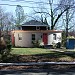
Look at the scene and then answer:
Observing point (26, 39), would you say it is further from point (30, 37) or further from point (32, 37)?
point (32, 37)

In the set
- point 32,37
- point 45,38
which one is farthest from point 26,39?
point 45,38

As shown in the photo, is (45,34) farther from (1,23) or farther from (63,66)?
(63,66)

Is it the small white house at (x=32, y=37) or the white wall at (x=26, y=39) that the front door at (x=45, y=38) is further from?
the white wall at (x=26, y=39)

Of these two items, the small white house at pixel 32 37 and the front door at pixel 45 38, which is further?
the front door at pixel 45 38

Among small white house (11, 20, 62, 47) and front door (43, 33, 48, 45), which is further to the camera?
front door (43, 33, 48, 45)

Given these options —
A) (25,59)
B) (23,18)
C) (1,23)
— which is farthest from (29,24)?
(25,59)

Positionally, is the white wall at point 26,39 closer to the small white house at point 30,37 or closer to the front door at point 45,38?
the small white house at point 30,37

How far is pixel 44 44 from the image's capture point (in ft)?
137

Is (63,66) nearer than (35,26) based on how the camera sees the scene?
Yes

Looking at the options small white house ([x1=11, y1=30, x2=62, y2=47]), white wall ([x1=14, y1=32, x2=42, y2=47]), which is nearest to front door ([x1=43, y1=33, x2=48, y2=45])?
small white house ([x1=11, y1=30, x2=62, y2=47])

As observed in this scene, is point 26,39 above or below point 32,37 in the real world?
below

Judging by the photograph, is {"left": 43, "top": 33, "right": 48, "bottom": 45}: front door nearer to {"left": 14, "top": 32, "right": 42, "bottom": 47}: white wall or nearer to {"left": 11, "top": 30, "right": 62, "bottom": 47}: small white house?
{"left": 11, "top": 30, "right": 62, "bottom": 47}: small white house

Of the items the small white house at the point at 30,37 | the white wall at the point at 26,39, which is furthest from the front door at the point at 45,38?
the white wall at the point at 26,39

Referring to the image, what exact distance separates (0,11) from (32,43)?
1639 cm
